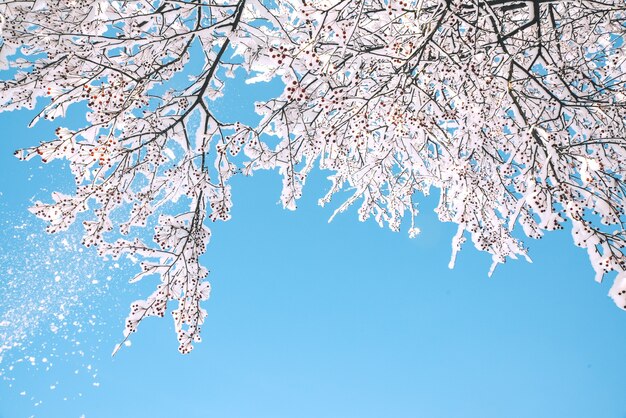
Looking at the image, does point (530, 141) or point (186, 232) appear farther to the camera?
point (186, 232)

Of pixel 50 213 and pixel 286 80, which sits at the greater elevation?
pixel 286 80

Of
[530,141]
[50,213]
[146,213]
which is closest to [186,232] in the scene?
[146,213]

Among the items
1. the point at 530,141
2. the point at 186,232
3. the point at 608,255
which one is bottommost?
the point at 608,255

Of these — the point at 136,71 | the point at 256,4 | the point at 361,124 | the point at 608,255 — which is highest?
the point at 136,71

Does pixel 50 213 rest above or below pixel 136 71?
below

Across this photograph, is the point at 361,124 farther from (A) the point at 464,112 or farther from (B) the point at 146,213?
(B) the point at 146,213

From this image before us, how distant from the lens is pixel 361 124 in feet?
10.0

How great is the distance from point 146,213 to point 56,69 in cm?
119

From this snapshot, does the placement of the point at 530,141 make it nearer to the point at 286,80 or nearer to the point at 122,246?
the point at 286,80

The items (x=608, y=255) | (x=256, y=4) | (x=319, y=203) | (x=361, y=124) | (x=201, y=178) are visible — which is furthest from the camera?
(x=319, y=203)

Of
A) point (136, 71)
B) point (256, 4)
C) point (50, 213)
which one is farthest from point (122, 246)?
point (256, 4)

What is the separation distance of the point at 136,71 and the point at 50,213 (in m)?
1.16

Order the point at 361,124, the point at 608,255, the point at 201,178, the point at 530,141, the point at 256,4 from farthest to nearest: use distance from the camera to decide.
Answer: the point at 201,178 < the point at 361,124 < the point at 530,141 < the point at 256,4 < the point at 608,255

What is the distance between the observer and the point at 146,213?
3.39m
